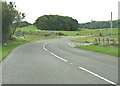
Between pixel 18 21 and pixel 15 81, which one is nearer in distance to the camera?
pixel 15 81

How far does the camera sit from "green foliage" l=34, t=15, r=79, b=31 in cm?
17775

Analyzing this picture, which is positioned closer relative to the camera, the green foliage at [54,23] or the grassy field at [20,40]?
the grassy field at [20,40]

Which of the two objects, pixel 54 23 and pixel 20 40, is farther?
pixel 54 23

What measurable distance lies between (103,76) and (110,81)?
4.47 ft

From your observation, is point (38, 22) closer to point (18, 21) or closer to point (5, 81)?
point (18, 21)

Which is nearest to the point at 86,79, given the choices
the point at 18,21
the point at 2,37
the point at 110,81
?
the point at 110,81

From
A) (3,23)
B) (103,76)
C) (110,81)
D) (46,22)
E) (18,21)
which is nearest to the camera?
(110,81)

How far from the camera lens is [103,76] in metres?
12.9

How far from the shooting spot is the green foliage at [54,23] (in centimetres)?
17775

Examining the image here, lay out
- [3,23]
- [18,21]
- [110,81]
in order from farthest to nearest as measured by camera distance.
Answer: [18,21] < [3,23] < [110,81]

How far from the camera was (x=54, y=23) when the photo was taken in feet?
587

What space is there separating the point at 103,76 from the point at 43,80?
95.7 inches

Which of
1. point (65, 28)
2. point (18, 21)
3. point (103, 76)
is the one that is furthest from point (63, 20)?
point (103, 76)

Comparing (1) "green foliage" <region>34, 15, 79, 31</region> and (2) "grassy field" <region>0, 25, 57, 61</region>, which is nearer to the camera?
(2) "grassy field" <region>0, 25, 57, 61</region>
